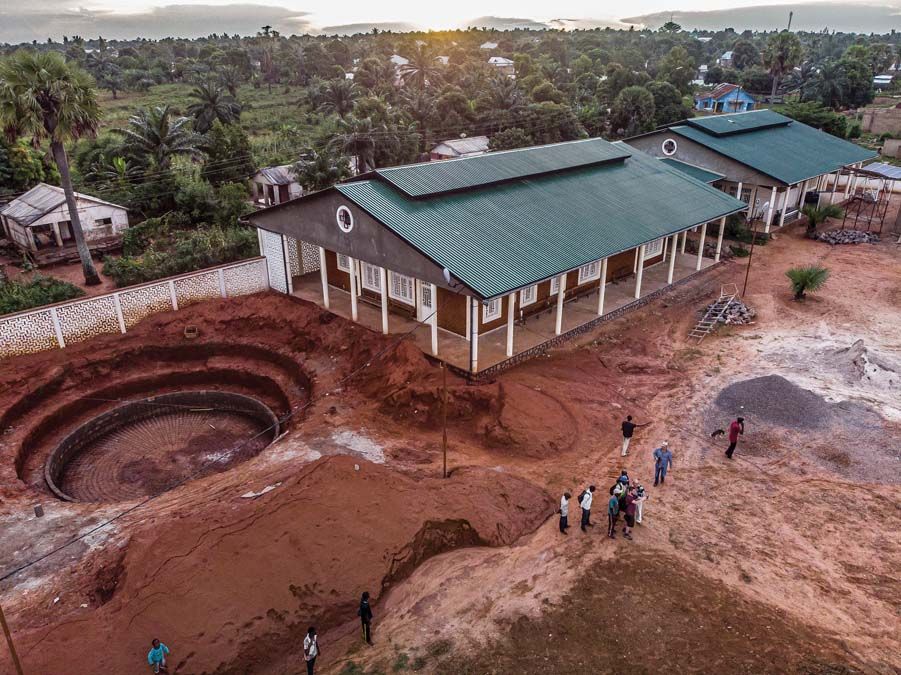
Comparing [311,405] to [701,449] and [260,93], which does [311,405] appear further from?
[260,93]

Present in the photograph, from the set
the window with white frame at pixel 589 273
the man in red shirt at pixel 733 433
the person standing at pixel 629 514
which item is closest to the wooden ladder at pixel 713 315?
the window with white frame at pixel 589 273

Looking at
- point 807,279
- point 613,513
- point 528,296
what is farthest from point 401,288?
point 807,279

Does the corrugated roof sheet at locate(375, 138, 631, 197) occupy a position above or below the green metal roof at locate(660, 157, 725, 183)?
above

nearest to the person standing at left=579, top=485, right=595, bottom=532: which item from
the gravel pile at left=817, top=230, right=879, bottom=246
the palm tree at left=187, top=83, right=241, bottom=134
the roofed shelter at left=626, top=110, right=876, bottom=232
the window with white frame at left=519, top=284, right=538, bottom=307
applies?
the window with white frame at left=519, top=284, right=538, bottom=307

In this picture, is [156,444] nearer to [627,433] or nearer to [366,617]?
[366,617]

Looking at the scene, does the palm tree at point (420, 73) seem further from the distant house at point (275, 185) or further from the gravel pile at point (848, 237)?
the gravel pile at point (848, 237)

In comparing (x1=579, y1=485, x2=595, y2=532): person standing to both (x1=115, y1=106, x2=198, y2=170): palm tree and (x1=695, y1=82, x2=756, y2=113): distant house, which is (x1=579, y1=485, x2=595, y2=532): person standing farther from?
(x1=695, y1=82, x2=756, y2=113): distant house
